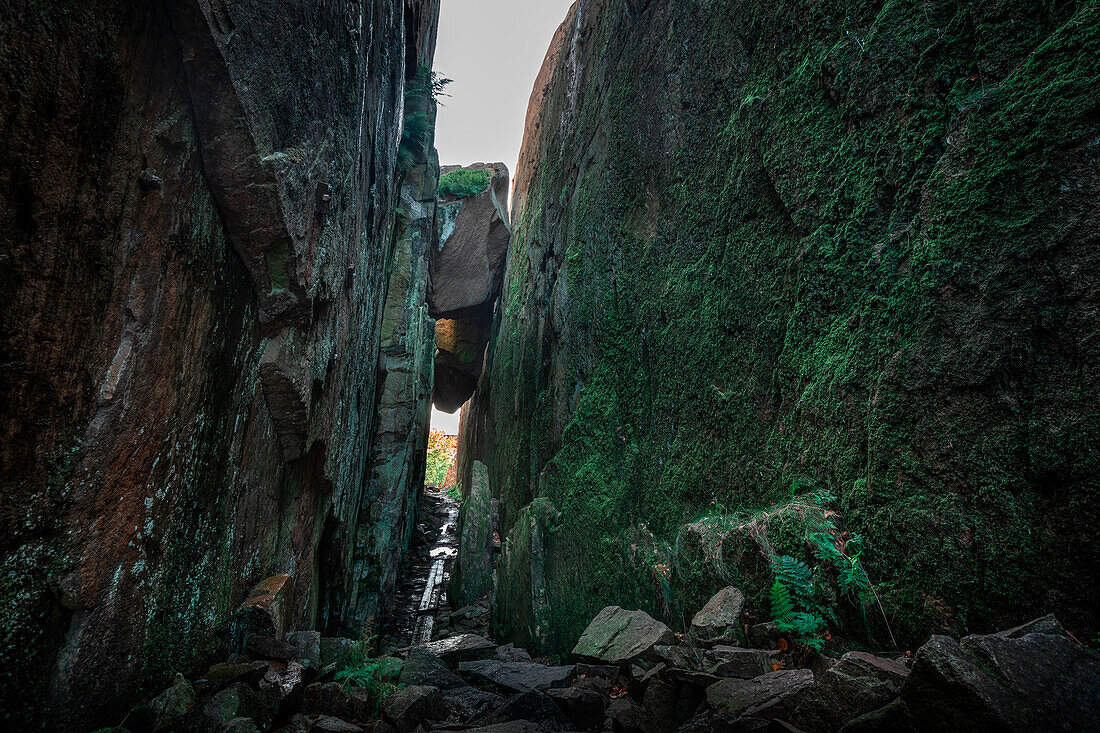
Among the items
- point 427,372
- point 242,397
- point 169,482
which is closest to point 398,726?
point 169,482

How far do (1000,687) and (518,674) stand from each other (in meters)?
4.01

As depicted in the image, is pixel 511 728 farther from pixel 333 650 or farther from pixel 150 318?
pixel 150 318

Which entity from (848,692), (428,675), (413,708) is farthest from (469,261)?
(848,692)

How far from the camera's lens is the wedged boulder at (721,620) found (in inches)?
126

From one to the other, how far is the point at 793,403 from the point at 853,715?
6.80 ft

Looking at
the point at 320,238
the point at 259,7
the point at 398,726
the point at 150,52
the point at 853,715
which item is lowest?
the point at 398,726

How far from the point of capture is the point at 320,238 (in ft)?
15.3

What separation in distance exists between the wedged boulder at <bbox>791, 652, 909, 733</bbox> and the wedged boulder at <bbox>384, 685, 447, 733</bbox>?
2.52 metres

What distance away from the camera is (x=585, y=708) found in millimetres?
3379

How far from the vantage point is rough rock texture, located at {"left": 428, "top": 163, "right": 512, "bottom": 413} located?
54.9ft

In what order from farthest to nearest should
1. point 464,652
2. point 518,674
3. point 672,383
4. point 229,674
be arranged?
1. point 464,652
2. point 672,383
3. point 518,674
4. point 229,674

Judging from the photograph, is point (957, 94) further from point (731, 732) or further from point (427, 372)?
point (427, 372)

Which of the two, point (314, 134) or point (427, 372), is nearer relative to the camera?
point (314, 134)

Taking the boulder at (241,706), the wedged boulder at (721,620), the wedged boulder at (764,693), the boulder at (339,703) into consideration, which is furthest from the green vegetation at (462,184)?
the wedged boulder at (764,693)
